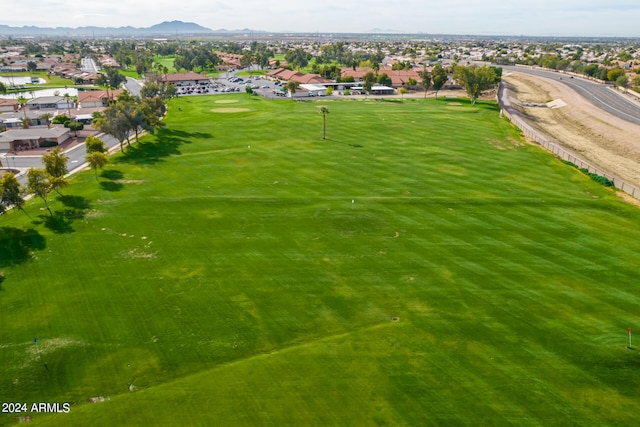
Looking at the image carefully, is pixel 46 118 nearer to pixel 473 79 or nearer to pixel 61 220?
pixel 61 220

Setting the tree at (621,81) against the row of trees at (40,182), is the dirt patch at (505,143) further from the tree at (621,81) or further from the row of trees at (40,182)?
the tree at (621,81)

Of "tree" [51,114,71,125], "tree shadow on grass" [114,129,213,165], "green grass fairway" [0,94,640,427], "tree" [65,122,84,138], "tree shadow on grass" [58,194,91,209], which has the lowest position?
"green grass fairway" [0,94,640,427]

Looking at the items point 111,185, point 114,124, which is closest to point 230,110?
point 114,124

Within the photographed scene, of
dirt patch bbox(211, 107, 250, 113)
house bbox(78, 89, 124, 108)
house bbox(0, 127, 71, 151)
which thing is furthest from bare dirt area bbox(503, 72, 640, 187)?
house bbox(78, 89, 124, 108)

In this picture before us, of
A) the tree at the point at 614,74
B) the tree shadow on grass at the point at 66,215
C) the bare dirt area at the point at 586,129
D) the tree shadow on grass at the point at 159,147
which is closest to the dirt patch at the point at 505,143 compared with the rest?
the bare dirt area at the point at 586,129

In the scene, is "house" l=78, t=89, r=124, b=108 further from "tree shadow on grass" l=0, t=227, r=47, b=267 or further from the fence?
the fence

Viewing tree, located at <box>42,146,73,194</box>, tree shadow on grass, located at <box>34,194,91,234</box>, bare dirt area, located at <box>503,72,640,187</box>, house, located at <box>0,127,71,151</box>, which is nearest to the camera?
tree shadow on grass, located at <box>34,194,91,234</box>

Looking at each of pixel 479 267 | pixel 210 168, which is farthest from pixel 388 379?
pixel 210 168
